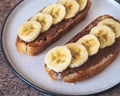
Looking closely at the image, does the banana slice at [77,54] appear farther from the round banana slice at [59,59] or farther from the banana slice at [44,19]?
the banana slice at [44,19]

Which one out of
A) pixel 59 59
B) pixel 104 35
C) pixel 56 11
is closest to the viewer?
pixel 59 59

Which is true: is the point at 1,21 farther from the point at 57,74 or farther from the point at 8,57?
the point at 57,74

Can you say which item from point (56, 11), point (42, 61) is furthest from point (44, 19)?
point (42, 61)

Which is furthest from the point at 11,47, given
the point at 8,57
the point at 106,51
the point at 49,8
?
the point at 106,51

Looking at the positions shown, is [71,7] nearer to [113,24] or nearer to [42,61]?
[113,24]

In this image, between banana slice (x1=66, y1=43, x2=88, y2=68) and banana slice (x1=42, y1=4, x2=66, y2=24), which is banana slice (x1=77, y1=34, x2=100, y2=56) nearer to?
banana slice (x1=66, y1=43, x2=88, y2=68)
